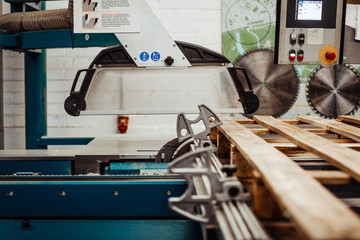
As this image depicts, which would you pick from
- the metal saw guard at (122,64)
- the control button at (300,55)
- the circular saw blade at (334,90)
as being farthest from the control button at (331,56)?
the circular saw blade at (334,90)

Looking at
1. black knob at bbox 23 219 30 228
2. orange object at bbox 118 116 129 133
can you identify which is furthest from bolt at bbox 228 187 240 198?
orange object at bbox 118 116 129 133

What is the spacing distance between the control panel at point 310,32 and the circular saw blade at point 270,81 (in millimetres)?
1303

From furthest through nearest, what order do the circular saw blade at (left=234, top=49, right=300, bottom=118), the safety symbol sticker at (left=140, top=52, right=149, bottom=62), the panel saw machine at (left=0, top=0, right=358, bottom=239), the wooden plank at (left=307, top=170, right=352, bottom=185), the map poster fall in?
the circular saw blade at (left=234, top=49, right=300, bottom=118), the safety symbol sticker at (left=140, top=52, right=149, bottom=62), the map poster, the panel saw machine at (left=0, top=0, right=358, bottom=239), the wooden plank at (left=307, top=170, right=352, bottom=185)

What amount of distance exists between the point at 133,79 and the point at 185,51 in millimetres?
356

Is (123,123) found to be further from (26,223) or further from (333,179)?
(333,179)

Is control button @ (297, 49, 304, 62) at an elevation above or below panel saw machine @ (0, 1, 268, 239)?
above

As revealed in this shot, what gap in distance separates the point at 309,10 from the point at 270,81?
54.0 inches

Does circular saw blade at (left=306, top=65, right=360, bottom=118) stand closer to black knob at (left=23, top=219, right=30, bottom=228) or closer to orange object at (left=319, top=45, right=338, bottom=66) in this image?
orange object at (left=319, top=45, right=338, bottom=66)

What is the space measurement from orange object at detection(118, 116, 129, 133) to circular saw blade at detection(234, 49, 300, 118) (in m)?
1.17

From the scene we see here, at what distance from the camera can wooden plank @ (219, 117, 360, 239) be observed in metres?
0.50

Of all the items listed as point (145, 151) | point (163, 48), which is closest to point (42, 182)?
point (145, 151)

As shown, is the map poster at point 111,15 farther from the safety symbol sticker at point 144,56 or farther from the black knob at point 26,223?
the black knob at point 26,223

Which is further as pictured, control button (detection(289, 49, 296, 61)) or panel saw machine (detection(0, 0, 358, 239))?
control button (detection(289, 49, 296, 61))

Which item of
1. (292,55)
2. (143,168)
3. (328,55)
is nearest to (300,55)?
(292,55)
